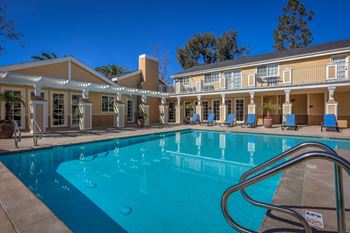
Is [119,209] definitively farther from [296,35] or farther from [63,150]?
[296,35]

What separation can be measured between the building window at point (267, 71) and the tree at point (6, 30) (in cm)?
1767

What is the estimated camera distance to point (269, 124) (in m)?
15.4

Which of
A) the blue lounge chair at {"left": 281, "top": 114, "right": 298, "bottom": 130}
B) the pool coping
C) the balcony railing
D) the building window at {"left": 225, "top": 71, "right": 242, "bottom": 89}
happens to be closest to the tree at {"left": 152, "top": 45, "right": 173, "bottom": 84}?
the building window at {"left": 225, "top": 71, "right": 242, "bottom": 89}

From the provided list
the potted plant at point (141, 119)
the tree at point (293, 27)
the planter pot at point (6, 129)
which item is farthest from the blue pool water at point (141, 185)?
the tree at point (293, 27)

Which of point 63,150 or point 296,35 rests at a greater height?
point 296,35

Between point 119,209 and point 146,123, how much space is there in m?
14.8

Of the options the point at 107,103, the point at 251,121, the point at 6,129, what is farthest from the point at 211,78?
the point at 6,129

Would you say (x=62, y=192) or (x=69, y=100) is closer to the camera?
(x=62, y=192)

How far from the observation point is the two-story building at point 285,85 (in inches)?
565

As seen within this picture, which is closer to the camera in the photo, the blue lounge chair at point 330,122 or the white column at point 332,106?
the blue lounge chair at point 330,122

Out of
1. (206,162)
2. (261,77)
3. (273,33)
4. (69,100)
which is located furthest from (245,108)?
(273,33)

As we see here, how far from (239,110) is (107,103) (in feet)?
41.1

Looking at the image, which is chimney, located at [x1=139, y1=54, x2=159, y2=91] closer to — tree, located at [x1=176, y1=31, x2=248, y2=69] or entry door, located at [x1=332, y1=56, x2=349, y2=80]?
entry door, located at [x1=332, y1=56, x2=349, y2=80]

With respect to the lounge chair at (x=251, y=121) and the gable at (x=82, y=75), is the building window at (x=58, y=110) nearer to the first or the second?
the gable at (x=82, y=75)
